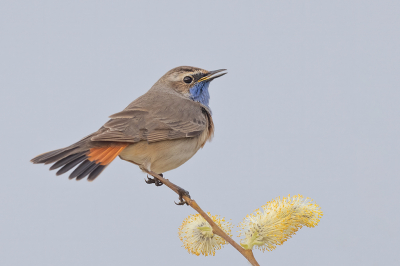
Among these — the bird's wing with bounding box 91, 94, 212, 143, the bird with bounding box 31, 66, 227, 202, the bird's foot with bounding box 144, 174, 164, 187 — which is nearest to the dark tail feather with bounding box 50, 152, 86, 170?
the bird with bounding box 31, 66, 227, 202

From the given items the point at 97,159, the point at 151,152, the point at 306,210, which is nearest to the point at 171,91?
the point at 151,152

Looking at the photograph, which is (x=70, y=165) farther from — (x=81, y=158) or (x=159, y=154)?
(x=159, y=154)

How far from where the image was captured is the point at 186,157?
3693mm

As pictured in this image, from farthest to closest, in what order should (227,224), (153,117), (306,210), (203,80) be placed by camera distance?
1. (203,80)
2. (153,117)
3. (227,224)
4. (306,210)

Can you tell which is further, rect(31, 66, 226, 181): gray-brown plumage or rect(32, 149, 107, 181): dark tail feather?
rect(31, 66, 226, 181): gray-brown plumage

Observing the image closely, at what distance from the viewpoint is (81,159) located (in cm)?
304

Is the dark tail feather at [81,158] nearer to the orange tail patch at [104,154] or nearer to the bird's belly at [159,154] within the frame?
the orange tail patch at [104,154]

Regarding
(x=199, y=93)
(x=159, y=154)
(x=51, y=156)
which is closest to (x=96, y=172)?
(x=51, y=156)

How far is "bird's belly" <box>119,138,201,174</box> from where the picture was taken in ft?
11.3

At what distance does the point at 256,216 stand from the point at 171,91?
2132 mm

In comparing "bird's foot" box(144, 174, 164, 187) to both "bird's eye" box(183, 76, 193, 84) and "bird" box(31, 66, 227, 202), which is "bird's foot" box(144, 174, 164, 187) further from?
"bird's eye" box(183, 76, 193, 84)

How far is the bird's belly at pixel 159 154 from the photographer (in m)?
3.43

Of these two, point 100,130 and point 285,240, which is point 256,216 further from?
point 100,130

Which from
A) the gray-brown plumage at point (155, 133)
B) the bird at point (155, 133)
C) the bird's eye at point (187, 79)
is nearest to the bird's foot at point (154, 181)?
the bird at point (155, 133)
